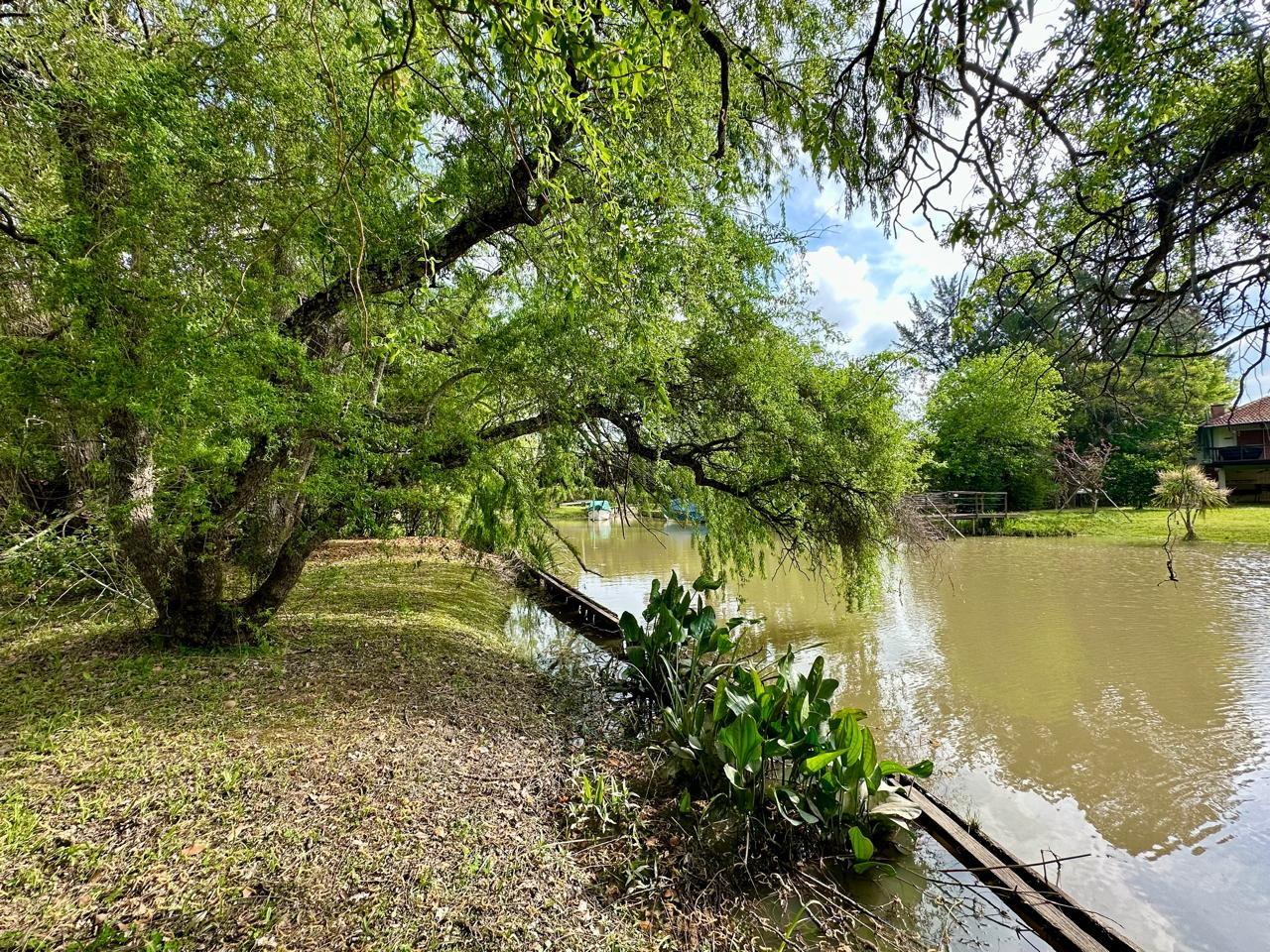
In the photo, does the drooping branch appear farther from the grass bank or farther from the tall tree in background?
the tall tree in background

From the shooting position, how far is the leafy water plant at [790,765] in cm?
268

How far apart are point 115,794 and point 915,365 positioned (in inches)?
272

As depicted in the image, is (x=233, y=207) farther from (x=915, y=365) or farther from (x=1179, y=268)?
(x=915, y=365)

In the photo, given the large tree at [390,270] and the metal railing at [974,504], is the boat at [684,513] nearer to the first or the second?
the large tree at [390,270]

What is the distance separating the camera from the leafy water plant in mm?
2678

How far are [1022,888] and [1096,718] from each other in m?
3.26

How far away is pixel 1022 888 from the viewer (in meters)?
2.41

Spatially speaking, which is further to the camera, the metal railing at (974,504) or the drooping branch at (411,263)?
the metal railing at (974,504)

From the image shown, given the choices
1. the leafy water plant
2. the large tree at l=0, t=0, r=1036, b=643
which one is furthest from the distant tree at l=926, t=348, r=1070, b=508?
the leafy water plant

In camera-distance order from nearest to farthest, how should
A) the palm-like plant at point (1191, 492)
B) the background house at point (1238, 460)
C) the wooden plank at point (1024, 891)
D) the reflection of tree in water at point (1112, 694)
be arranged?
the wooden plank at point (1024, 891)
the reflection of tree in water at point (1112, 694)
the palm-like plant at point (1191, 492)
the background house at point (1238, 460)

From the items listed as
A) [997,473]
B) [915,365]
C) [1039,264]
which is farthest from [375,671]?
[997,473]

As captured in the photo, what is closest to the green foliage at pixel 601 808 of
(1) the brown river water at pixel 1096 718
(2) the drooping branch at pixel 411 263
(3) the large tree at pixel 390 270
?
(1) the brown river water at pixel 1096 718

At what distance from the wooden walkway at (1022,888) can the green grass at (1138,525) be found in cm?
1517

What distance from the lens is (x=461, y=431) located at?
4.35m
